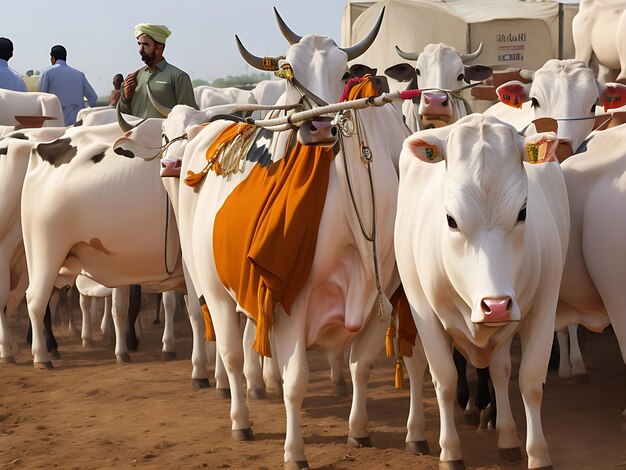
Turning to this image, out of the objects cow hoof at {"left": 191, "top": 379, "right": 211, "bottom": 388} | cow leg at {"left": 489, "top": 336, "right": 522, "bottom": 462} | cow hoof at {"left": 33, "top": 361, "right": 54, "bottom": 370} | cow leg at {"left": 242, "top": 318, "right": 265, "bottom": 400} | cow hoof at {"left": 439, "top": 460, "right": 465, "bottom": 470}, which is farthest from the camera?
cow hoof at {"left": 33, "top": 361, "right": 54, "bottom": 370}

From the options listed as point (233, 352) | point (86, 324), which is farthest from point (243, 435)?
point (86, 324)

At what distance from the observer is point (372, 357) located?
21.0 ft

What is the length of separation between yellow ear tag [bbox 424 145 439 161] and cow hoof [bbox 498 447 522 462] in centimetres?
164

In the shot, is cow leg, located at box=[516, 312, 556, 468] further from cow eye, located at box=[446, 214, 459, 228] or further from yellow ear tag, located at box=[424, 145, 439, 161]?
yellow ear tag, located at box=[424, 145, 439, 161]

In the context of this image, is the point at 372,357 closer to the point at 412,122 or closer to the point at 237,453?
the point at 237,453

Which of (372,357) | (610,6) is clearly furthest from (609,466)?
(610,6)

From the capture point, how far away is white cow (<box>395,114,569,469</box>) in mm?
5141

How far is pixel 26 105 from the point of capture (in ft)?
44.8

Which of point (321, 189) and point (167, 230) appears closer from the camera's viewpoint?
point (321, 189)

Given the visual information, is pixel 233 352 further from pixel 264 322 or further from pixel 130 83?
pixel 130 83

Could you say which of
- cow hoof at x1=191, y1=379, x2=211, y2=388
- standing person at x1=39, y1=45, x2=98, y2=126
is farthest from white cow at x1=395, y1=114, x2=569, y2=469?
standing person at x1=39, y1=45, x2=98, y2=126

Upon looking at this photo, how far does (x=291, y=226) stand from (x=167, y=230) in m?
3.21

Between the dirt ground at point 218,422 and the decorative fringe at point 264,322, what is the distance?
2.33ft

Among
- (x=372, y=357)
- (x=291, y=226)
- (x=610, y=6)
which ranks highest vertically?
(x=610, y=6)
